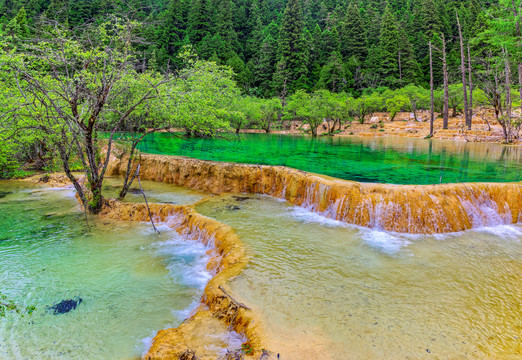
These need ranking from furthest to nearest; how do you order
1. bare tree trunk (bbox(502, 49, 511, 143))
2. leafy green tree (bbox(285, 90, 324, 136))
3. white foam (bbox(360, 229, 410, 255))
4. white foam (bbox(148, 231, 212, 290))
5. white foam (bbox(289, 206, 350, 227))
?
leafy green tree (bbox(285, 90, 324, 136)), bare tree trunk (bbox(502, 49, 511, 143)), white foam (bbox(289, 206, 350, 227)), white foam (bbox(360, 229, 410, 255)), white foam (bbox(148, 231, 212, 290))

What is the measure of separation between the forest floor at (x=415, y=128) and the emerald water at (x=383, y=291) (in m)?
22.3

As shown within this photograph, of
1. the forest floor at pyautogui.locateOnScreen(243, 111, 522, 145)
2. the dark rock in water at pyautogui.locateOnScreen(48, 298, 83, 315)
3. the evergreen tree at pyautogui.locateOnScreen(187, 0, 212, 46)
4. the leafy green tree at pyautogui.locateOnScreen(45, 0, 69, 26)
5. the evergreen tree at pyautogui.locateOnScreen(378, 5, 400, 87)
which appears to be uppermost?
the evergreen tree at pyautogui.locateOnScreen(187, 0, 212, 46)

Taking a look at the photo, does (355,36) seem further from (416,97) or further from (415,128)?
(415,128)

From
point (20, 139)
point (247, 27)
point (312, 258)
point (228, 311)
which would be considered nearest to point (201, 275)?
point (228, 311)

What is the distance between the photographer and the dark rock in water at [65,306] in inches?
174

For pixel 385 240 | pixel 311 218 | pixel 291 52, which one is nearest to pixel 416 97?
pixel 291 52

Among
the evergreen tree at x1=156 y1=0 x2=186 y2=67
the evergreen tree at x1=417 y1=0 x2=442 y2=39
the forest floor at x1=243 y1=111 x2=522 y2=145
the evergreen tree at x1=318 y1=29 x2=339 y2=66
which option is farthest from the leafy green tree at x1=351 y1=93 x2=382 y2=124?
the evergreen tree at x1=156 y1=0 x2=186 y2=67

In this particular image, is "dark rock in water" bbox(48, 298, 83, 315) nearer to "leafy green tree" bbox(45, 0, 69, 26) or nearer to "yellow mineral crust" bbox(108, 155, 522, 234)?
"leafy green tree" bbox(45, 0, 69, 26)

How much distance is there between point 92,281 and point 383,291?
498cm

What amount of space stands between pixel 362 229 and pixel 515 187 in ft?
15.4

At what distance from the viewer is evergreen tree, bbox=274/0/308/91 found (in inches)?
2247

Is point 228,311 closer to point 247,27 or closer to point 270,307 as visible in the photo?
point 270,307

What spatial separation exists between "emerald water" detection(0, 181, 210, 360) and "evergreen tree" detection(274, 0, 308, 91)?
5260cm

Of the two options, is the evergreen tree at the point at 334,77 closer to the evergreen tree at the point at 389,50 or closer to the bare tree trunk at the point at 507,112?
the evergreen tree at the point at 389,50
